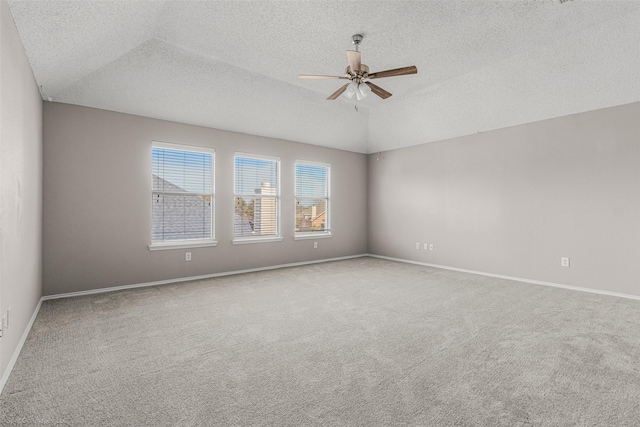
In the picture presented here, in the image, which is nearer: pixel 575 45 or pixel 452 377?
pixel 452 377

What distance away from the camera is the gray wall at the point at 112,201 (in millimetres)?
3994

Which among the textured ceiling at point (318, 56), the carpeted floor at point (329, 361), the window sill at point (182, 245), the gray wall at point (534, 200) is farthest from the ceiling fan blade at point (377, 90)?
the window sill at point (182, 245)

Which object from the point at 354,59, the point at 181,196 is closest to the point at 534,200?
the point at 354,59

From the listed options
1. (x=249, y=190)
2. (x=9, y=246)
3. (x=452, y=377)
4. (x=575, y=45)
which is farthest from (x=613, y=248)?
(x=9, y=246)

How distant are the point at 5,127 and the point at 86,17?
105 centimetres

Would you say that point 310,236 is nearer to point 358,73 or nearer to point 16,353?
point 358,73

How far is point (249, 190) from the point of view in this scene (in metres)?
5.77

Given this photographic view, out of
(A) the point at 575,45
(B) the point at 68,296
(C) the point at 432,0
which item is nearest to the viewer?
(C) the point at 432,0

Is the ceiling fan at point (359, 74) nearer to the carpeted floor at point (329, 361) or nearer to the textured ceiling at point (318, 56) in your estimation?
the textured ceiling at point (318, 56)

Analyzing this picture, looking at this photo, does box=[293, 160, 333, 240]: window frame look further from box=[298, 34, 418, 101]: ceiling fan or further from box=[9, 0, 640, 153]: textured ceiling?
box=[298, 34, 418, 101]: ceiling fan

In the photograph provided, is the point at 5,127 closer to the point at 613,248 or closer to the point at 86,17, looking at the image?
the point at 86,17

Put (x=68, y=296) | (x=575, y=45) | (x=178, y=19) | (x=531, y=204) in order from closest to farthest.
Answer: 1. (x=178, y=19)
2. (x=575, y=45)
3. (x=68, y=296)
4. (x=531, y=204)

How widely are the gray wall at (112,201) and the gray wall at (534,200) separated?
3236mm

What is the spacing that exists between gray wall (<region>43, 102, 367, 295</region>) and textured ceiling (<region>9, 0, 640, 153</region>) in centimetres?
27
